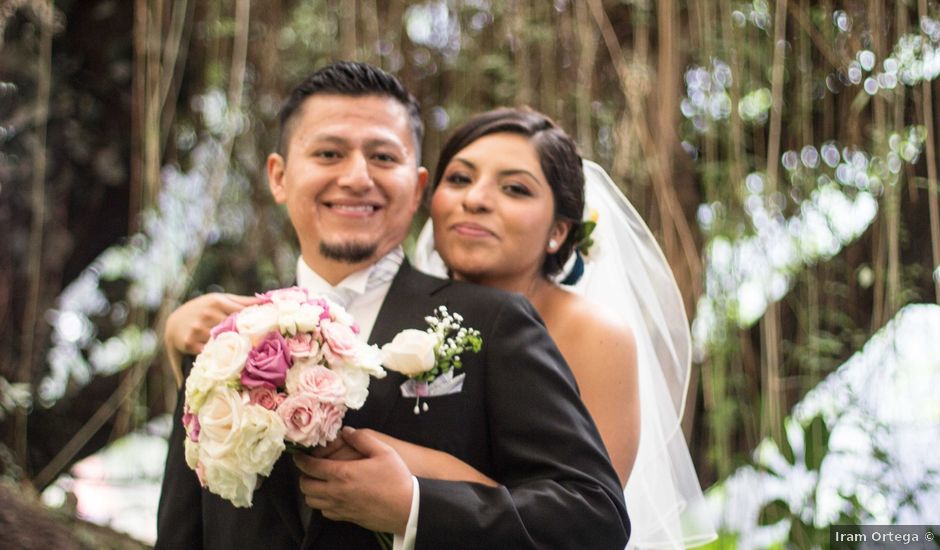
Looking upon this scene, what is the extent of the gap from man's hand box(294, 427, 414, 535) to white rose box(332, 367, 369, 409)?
0.28 ft

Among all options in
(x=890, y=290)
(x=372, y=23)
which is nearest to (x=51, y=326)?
(x=372, y=23)

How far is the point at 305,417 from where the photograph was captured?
1390 mm

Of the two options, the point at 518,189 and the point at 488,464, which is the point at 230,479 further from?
the point at 518,189

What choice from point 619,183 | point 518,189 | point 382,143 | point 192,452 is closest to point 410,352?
point 192,452

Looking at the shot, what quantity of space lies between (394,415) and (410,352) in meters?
0.22

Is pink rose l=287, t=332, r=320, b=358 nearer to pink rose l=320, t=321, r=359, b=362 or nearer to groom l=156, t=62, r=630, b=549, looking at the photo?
pink rose l=320, t=321, r=359, b=362

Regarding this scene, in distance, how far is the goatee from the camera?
1893 millimetres

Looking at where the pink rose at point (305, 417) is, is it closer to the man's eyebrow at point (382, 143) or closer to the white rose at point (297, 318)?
the white rose at point (297, 318)

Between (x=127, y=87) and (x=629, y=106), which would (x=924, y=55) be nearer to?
(x=629, y=106)

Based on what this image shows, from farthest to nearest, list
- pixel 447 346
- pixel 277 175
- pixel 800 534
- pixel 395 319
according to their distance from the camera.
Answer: pixel 800 534 < pixel 277 175 < pixel 395 319 < pixel 447 346

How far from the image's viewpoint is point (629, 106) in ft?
11.1

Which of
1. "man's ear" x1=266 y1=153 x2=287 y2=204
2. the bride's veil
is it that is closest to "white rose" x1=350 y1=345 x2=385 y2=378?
"man's ear" x1=266 y1=153 x2=287 y2=204

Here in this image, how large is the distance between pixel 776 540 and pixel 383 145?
1934 mm

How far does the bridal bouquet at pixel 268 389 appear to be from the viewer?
1.40 meters
